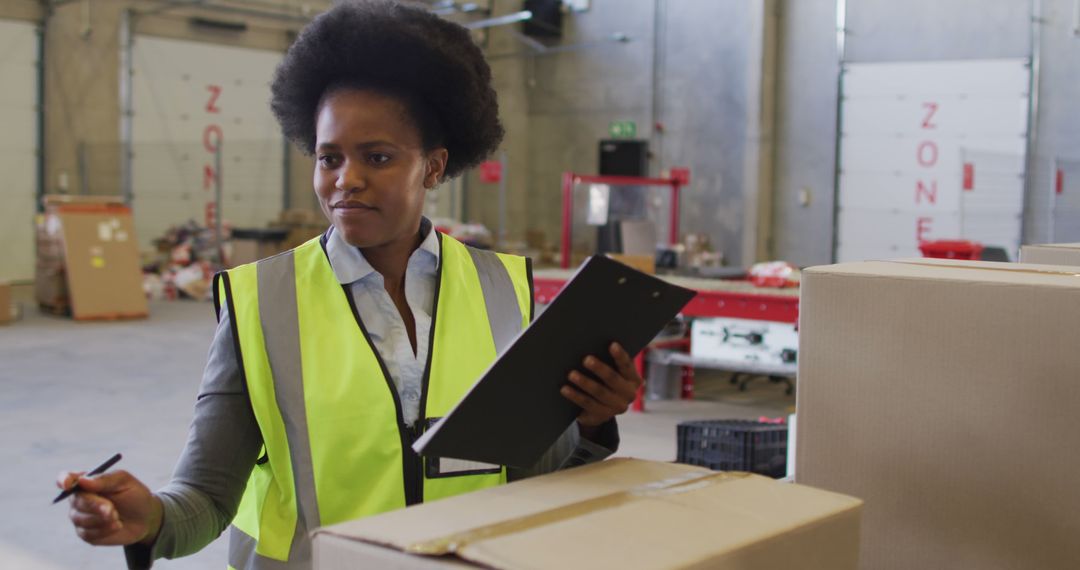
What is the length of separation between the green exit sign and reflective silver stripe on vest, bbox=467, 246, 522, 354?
13413mm

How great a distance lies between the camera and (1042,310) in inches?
47.6

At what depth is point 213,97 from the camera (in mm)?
14078

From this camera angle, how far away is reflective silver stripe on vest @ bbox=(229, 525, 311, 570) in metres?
1.44

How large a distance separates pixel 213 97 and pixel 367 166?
1335 cm

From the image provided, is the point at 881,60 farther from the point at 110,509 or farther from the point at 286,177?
the point at 110,509

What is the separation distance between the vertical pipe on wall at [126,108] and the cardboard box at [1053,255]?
1274 cm

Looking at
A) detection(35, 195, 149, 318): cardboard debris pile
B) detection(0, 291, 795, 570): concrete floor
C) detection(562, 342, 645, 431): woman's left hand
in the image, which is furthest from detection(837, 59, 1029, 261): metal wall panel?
detection(562, 342, 645, 431): woman's left hand

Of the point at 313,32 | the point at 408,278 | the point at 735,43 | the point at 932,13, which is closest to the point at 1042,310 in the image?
the point at 408,278

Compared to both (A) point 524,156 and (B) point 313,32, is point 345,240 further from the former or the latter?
(A) point 524,156

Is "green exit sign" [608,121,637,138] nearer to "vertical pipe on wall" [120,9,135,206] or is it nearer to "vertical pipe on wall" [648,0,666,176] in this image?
"vertical pipe on wall" [648,0,666,176]

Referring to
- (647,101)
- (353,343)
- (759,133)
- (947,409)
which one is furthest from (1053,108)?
(353,343)

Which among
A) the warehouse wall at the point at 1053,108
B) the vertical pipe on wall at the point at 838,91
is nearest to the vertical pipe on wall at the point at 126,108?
the vertical pipe on wall at the point at 838,91

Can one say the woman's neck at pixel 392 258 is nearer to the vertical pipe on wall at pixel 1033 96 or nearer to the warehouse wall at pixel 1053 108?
the warehouse wall at pixel 1053 108

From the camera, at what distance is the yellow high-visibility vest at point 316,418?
4.69ft
